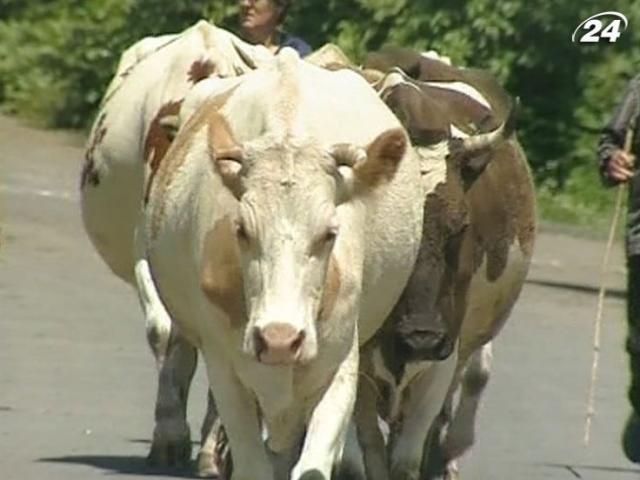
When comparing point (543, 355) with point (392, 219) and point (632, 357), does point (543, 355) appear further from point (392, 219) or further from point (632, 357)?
point (392, 219)

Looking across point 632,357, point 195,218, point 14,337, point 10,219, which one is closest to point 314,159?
point 195,218

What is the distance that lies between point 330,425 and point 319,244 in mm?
838

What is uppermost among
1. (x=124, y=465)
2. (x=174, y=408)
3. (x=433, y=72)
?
(x=433, y=72)

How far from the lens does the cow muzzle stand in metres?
9.48

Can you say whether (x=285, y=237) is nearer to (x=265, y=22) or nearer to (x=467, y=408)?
(x=467, y=408)

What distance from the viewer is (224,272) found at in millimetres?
10180

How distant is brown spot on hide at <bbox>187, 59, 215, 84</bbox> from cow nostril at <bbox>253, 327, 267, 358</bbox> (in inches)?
153

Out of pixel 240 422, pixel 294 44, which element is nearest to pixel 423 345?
pixel 240 422

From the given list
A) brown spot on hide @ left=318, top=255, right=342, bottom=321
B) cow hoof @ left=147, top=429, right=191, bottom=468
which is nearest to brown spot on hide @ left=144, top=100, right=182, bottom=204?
cow hoof @ left=147, top=429, right=191, bottom=468

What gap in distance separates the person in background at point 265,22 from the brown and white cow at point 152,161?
227 millimetres

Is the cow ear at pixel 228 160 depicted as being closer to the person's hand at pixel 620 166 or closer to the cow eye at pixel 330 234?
the cow eye at pixel 330 234

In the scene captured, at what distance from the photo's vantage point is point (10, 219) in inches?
1023

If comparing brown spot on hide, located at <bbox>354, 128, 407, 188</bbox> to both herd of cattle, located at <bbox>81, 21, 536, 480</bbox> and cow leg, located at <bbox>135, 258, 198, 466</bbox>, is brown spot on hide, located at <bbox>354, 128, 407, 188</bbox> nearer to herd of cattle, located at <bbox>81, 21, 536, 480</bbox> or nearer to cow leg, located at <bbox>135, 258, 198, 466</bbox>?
herd of cattle, located at <bbox>81, 21, 536, 480</bbox>

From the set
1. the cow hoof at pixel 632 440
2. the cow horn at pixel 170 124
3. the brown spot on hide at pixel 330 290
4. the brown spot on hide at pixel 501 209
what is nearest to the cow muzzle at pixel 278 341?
the brown spot on hide at pixel 330 290
